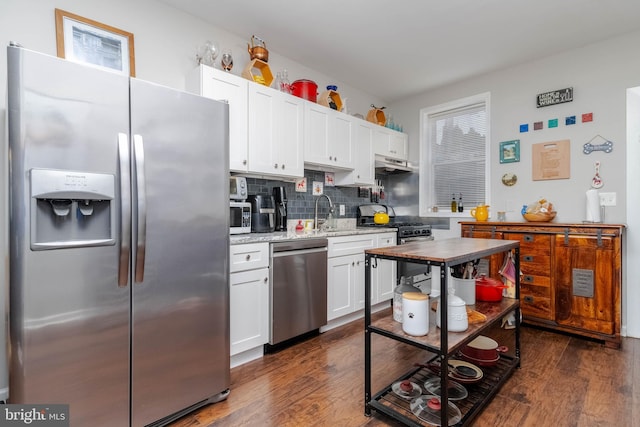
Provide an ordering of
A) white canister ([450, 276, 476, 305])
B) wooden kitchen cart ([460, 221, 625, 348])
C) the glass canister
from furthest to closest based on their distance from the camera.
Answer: wooden kitchen cart ([460, 221, 625, 348]) < white canister ([450, 276, 476, 305]) < the glass canister

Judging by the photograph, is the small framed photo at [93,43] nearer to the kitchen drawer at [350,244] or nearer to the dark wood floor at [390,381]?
the kitchen drawer at [350,244]

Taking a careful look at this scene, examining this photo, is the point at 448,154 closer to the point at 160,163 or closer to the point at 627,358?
the point at 627,358

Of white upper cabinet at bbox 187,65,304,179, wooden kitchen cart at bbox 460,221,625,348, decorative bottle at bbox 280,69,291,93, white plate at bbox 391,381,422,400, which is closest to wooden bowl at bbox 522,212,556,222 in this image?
wooden kitchen cart at bbox 460,221,625,348

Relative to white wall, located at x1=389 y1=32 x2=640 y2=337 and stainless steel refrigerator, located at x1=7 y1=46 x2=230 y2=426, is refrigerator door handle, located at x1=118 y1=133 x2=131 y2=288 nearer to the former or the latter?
stainless steel refrigerator, located at x1=7 y1=46 x2=230 y2=426

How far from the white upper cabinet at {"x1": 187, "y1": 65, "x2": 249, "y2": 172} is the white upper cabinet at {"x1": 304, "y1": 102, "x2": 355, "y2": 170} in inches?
28.2

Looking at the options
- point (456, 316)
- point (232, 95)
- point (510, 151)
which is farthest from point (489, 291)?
point (232, 95)

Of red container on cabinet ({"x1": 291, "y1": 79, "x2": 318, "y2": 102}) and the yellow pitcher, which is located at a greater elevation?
red container on cabinet ({"x1": 291, "y1": 79, "x2": 318, "y2": 102})

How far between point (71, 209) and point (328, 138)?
7.95 ft

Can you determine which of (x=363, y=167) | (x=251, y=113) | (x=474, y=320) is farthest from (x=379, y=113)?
(x=474, y=320)

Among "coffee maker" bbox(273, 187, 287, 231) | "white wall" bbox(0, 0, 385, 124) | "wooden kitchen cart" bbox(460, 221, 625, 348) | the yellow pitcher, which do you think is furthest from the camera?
the yellow pitcher

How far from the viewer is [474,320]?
1829mm

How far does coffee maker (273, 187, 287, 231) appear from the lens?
3094 mm

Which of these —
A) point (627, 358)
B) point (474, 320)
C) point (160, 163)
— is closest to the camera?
point (160, 163)

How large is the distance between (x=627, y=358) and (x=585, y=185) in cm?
155
